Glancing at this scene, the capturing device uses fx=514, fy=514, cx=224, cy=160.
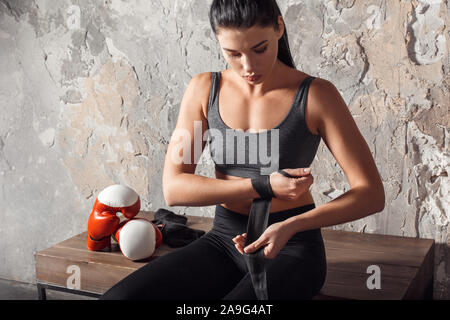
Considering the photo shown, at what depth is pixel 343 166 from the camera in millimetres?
1266

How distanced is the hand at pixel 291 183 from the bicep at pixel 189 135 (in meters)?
0.30

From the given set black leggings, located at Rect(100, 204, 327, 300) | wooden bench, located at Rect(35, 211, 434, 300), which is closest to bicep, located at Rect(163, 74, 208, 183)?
black leggings, located at Rect(100, 204, 327, 300)

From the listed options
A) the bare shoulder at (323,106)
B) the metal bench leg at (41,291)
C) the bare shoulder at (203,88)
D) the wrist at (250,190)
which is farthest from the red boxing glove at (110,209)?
the bare shoulder at (323,106)

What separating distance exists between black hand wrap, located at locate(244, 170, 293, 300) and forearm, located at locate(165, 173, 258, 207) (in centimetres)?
2

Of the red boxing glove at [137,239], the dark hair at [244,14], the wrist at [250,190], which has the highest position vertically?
the dark hair at [244,14]

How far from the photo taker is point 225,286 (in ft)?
4.28

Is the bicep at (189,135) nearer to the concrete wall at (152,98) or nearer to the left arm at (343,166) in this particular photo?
the left arm at (343,166)

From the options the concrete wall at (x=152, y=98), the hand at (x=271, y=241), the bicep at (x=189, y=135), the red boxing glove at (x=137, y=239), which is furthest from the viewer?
the concrete wall at (x=152, y=98)

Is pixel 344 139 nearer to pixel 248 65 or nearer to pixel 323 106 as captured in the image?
pixel 323 106

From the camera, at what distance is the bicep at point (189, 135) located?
1.40 m

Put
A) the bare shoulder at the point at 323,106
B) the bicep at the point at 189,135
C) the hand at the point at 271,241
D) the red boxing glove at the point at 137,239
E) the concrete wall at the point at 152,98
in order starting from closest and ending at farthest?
the hand at the point at 271,241 < the bare shoulder at the point at 323,106 < the bicep at the point at 189,135 < the red boxing glove at the point at 137,239 < the concrete wall at the point at 152,98
